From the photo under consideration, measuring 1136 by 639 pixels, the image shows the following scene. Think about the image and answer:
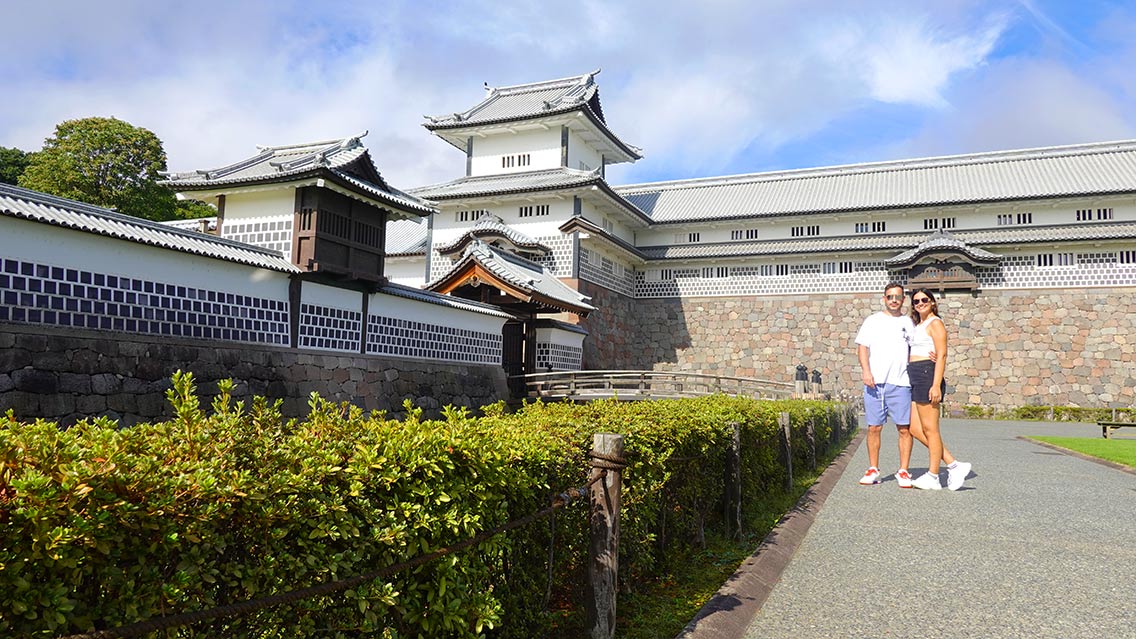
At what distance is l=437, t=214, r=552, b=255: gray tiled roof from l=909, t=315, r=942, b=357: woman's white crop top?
67.5ft

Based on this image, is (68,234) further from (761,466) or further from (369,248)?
(761,466)

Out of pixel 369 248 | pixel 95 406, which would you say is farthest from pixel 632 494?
pixel 369 248

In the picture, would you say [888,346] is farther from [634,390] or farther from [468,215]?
[468,215]

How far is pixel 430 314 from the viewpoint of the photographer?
17641 millimetres

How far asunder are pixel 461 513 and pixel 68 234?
966 centimetres

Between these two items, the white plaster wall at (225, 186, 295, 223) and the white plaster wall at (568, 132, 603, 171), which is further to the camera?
the white plaster wall at (568, 132, 603, 171)

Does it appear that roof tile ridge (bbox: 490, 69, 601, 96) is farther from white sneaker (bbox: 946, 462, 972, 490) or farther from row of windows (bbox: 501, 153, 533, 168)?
white sneaker (bbox: 946, 462, 972, 490)

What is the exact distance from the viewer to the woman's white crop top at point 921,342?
795cm

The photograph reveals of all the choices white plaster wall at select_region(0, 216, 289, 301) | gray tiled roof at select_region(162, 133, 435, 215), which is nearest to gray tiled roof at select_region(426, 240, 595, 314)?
gray tiled roof at select_region(162, 133, 435, 215)

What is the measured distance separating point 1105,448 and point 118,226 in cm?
1840

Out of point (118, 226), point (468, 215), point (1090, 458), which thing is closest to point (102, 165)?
point (468, 215)

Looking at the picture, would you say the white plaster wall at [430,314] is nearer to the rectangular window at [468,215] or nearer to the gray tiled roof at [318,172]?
the gray tiled roof at [318,172]

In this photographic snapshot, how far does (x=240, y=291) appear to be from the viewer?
1246 cm

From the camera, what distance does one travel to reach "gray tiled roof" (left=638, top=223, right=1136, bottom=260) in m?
26.2
